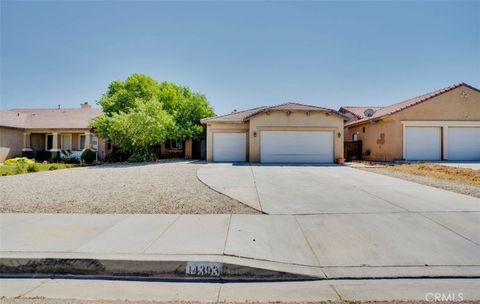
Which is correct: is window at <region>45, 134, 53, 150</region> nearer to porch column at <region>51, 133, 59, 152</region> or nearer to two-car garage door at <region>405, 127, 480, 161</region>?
porch column at <region>51, 133, 59, 152</region>

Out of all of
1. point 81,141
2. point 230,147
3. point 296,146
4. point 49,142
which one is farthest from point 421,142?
point 49,142

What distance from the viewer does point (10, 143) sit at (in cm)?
2111

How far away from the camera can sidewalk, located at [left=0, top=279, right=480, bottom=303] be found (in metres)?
2.72

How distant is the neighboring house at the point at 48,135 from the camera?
2147cm

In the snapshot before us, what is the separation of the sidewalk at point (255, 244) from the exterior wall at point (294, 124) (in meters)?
12.5

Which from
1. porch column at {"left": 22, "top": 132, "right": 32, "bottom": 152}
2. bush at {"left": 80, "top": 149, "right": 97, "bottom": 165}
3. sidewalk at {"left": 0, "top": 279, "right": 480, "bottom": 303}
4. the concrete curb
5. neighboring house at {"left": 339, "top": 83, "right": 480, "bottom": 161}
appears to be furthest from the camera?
porch column at {"left": 22, "top": 132, "right": 32, "bottom": 152}

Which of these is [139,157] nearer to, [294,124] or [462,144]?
[294,124]

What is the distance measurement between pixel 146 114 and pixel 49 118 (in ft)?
44.2

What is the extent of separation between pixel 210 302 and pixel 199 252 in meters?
0.91

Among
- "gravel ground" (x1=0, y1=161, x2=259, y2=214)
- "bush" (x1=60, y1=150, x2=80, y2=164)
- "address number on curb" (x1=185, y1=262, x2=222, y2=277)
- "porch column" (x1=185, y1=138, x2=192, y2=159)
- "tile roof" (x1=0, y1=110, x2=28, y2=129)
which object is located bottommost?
"address number on curb" (x1=185, y1=262, x2=222, y2=277)

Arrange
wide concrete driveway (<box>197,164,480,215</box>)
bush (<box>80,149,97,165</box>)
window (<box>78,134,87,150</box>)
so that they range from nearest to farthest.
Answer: wide concrete driveway (<box>197,164,480,215</box>) → bush (<box>80,149,97,165</box>) → window (<box>78,134,87,150</box>)

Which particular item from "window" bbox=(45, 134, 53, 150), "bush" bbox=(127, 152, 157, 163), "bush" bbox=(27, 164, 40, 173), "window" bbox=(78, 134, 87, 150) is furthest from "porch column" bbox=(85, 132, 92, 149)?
"bush" bbox=(27, 164, 40, 173)

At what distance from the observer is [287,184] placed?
899 cm

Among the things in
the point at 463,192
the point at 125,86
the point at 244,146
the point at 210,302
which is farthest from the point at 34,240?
the point at 125,86
